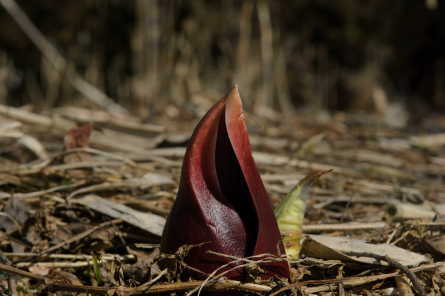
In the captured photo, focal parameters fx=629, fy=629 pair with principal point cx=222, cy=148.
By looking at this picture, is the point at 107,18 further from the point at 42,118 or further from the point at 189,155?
the point at 189,155

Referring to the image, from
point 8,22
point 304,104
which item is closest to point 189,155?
point 304,104

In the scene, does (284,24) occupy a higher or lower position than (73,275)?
higher

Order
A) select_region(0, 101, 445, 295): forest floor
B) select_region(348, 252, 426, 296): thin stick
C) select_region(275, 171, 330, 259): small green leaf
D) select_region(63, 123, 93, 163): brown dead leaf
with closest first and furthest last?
select_region(348, 252, 426, 296): thin stick < select_region(0, 101, 445, 295): forest floor < select_region(275, 171, 330, 259): small green leaf < select_region(63, 123, 93, 163): brown dead leaf

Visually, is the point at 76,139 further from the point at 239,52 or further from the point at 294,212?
the point at 239,52

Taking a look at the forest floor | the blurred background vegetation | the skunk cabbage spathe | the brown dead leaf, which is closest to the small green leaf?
the forest floor

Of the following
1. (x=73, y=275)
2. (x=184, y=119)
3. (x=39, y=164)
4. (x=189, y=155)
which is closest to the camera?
(x=189, y=155)

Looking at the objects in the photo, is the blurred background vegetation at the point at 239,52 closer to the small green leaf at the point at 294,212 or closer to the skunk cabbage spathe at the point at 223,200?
the small green leaf at the point at 294,212

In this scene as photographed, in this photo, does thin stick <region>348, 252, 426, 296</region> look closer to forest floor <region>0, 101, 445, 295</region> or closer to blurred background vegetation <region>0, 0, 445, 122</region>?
forest floor <region>0, 101, 445, 295</region>

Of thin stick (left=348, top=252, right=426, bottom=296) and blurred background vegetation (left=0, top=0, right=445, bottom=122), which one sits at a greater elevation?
blurred background vegetation (left=0, top=0, right=445, bottom=122)
